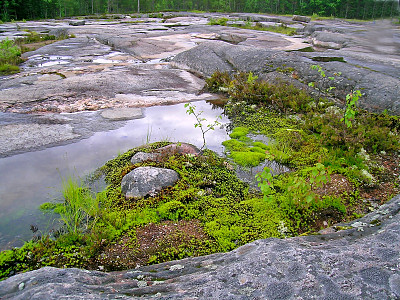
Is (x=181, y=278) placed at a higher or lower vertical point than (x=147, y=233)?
higher

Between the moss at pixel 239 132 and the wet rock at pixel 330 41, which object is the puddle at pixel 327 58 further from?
the wet rock at pixel 330 41

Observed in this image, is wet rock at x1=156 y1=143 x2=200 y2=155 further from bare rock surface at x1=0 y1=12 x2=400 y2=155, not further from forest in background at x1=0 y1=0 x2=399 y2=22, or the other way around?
forest in background at x1=0 y1=0 x2=399 y2=22

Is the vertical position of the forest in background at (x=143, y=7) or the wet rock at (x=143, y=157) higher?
the forest in background at (x=143, y=7)

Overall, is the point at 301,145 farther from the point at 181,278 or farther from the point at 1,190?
the point at 1,190

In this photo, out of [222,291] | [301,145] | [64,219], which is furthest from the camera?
[301,145]

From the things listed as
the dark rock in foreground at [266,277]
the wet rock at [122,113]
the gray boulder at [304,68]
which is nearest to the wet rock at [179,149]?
the wet rock at [122,113]

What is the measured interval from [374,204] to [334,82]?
5.10 metres

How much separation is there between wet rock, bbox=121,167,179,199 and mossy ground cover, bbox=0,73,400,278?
0.39 ft

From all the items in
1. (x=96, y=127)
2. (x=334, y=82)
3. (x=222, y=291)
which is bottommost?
(x=96, y=127)

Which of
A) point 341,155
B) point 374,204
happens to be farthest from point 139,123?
point 374,204

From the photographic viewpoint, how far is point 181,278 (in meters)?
2.19

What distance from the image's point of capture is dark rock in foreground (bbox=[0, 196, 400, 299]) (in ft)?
5.89

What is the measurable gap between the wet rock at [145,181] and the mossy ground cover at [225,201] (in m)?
0.12

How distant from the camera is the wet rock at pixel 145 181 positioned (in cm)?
452
